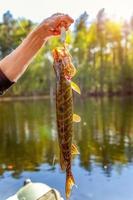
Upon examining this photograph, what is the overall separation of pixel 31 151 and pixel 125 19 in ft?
193

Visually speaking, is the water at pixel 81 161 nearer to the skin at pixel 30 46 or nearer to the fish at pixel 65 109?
the fish at pixel 65 109

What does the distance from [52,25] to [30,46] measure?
18 centimetres

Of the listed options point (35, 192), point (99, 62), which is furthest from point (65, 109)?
point (99, 62)

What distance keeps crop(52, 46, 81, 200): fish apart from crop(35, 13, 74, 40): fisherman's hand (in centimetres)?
11

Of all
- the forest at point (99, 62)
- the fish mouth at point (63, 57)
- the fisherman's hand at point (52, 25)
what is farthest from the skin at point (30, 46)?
the forest at point (99, 62)

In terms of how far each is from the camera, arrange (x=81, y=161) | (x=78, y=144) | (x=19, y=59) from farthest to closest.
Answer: (x=78, y=144), (x=81, y=161), (x=19, y=59)

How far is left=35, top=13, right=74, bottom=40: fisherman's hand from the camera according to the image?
2.75m

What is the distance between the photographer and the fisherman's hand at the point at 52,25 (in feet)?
9.02

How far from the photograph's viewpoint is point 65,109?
2.87 metres

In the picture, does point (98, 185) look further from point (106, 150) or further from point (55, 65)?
point (55, 65)

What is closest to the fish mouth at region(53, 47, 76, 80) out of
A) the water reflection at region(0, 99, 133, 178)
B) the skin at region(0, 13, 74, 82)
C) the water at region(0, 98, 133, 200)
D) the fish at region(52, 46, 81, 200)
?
the fish at region(52, 46, 81, 200)

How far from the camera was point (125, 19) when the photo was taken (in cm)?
7719

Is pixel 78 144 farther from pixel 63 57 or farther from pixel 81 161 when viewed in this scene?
pixel 63 57

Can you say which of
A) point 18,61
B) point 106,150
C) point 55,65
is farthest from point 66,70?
point 106,150
